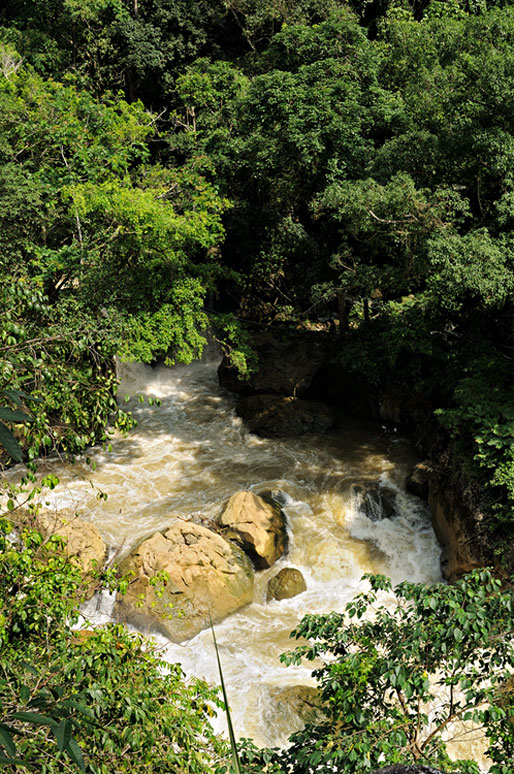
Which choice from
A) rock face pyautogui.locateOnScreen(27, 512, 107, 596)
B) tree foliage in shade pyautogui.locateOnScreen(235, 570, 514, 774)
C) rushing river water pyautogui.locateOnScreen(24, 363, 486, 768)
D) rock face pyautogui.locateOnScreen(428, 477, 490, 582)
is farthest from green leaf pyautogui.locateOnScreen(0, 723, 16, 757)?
rock face pyautogui.locateOnScreen(428, 477, 490, 582)

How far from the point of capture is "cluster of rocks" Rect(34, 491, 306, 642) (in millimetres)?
10445

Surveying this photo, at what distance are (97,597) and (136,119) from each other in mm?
10815

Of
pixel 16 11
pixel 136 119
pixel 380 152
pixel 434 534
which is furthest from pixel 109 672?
pixel 16 11

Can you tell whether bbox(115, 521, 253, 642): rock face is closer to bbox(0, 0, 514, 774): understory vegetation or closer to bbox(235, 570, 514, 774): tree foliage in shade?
bbox(0, 0, 514, 774): understory vegetation

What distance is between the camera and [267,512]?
40.0ft

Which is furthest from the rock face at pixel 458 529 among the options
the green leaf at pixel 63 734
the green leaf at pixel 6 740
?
the green leaf at pixel 6 740

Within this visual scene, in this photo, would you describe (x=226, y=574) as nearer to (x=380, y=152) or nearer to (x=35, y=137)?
(x=380, y=152)

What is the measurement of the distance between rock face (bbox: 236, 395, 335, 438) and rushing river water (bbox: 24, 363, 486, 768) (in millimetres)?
296

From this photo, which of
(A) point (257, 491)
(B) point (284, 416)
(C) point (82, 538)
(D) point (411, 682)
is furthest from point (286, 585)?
(D) point (411, 682)

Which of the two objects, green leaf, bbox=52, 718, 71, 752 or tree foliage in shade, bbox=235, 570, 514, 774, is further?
tree foliage in shade, bbox=235, 570, 514, 774

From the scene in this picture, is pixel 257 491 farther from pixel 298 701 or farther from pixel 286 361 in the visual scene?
pixel 298 701

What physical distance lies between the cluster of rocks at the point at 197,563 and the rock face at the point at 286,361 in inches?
193

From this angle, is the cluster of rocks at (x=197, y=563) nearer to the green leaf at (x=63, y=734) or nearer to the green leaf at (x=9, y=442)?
the green leaf at (x=63, y=734)

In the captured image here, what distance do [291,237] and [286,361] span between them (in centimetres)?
307
